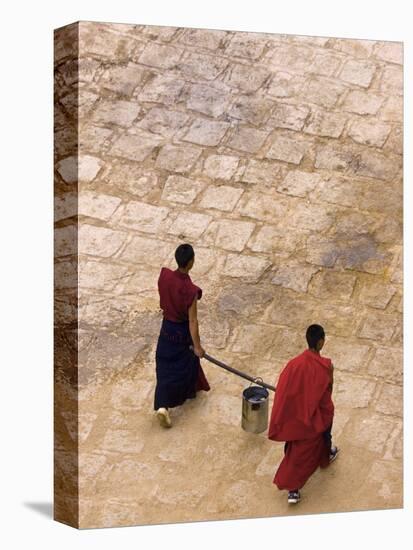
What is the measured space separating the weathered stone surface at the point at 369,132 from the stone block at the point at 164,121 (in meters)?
1.24

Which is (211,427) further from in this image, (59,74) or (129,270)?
(59,74)

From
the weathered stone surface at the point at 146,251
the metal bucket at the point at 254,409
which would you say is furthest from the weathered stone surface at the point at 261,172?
the metal bucket at the point at 254,409

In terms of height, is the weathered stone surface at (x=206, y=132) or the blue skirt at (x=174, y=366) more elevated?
the weathered stone surface at (x=206, y=132)

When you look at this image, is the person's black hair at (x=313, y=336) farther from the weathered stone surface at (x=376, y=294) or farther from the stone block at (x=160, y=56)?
the stone block at (x=160, y=56)

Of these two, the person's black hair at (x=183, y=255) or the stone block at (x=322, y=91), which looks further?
the stone block at (x=322, y=91)

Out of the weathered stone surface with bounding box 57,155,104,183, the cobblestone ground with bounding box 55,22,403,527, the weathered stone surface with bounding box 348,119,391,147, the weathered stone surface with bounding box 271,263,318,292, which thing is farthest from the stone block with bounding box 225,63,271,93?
the weathered stone surface with bounding box 271,263,318,292

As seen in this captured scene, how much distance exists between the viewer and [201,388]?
870 centimetres

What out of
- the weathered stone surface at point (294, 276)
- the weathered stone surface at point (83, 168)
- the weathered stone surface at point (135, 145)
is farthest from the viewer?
the weathered stone surface at point (294, 276)

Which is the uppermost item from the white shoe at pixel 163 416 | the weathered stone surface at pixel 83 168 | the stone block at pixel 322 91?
the stone block at pixel 322 91

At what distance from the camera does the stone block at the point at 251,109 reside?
28.5ft

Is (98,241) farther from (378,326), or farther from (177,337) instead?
(378,326)

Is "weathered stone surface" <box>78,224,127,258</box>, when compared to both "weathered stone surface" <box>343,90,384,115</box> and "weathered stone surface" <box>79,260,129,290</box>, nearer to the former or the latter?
"weathered stone surface" <box>79,260,129,290</box>

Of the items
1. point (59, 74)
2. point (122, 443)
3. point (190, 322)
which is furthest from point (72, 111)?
point (122, 443)

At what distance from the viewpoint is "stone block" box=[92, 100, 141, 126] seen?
27.1ft
